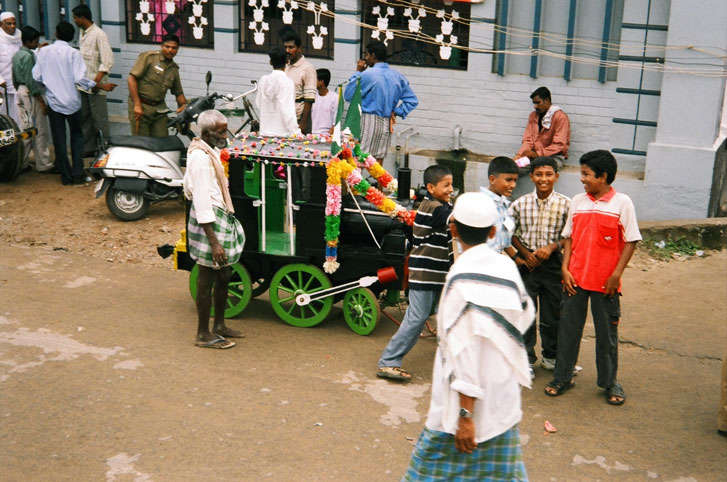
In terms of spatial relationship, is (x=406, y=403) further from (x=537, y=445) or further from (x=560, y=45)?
(x=560, y=45)

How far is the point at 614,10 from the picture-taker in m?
9.88

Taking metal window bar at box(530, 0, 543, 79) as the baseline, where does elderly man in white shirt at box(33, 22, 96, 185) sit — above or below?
below

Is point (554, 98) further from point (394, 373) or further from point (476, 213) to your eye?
point (476, 213)

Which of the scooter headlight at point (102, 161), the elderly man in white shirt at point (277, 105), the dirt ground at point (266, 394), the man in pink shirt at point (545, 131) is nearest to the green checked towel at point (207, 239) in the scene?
the dirt ground at point (266, 394)

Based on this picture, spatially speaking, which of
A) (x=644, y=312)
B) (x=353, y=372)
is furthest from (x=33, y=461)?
(x=644, y=312)

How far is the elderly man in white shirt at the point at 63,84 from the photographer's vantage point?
10906 mm

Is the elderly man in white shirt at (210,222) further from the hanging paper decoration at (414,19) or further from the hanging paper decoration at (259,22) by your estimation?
the hanging paper decoration at (259,22)

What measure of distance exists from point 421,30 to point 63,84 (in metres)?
4.65

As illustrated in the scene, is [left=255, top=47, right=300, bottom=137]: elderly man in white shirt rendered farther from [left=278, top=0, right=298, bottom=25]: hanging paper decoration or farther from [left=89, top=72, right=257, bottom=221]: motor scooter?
[left=278, top=0, right=298, bottom=25]: hanging paper decoration

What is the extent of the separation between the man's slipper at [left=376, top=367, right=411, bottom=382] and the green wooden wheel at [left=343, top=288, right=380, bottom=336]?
0.72 metres

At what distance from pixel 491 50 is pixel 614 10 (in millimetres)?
1486

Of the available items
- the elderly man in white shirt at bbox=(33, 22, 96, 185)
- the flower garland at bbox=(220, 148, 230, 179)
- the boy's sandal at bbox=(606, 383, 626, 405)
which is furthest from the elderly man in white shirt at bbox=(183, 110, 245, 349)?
the elderly man in white shirt at bbox=(33, 22, 96, 185)

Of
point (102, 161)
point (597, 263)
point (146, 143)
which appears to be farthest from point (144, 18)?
point (597, 263)

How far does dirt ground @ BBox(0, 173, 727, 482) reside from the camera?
15.8 ft
